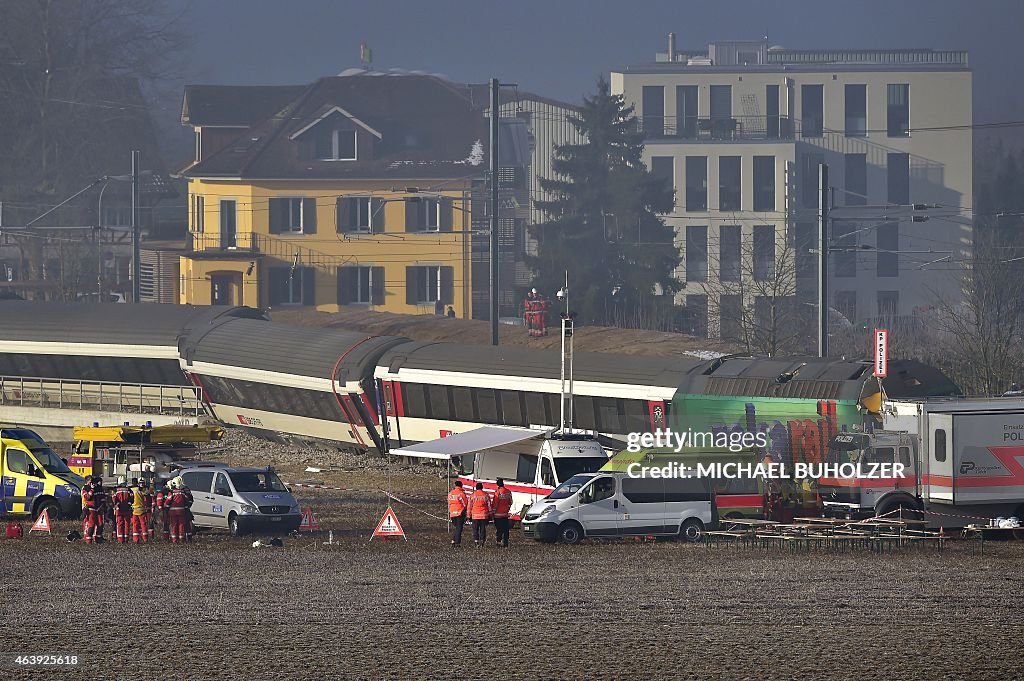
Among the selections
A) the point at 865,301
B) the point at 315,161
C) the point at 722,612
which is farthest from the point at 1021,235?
the point at 722,612

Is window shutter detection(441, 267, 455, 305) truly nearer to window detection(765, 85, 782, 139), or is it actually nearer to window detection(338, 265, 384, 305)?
window detection(338, 265, 384, 305)

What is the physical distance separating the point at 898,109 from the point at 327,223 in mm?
36053

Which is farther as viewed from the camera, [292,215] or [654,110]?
[654,110]

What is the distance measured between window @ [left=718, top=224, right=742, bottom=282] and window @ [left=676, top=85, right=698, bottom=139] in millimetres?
7245

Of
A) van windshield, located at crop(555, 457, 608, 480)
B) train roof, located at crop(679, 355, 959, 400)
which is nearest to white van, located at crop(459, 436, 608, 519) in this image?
van windshield, located at crop(555, 457, 608, 480)

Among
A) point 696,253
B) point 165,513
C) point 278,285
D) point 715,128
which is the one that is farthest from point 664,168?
point 165,513

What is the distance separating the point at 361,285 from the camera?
8819cm

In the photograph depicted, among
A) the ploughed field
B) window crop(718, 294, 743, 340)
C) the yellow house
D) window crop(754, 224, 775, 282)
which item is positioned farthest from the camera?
window crop(754, 224, 775, 282)

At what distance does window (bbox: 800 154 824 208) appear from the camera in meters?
97.1

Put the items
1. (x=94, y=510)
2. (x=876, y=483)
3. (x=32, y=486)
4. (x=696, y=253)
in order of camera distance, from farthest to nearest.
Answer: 1. (x=696, y=253)
2. (x=32, y=486)
3. (x=94, y=510)
4. (x=876, y=483)

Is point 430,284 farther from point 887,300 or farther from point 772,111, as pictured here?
point 887,300

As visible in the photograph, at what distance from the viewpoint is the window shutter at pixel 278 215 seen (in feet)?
287

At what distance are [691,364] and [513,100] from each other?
67780mm

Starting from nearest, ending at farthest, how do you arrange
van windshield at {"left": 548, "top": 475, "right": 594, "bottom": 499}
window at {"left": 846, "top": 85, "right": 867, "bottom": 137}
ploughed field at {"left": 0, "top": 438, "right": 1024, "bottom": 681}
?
ploughed field at {"left": 0, "top": 438, "right": 1024, "bottom": 681}
van windshield at {"left": 548, "top": 475, "right": 594, "bottom": 499}
window at {"left": 846, "top": 85, "right": 867, "bottom": 137}
